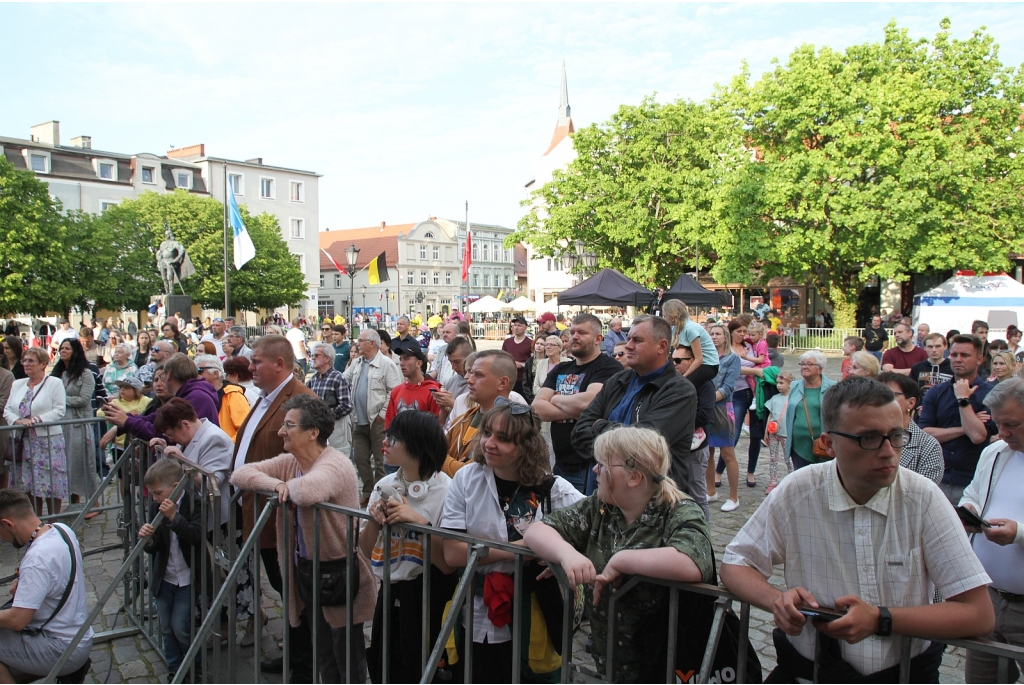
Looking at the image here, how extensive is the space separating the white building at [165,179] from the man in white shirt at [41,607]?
54144mm

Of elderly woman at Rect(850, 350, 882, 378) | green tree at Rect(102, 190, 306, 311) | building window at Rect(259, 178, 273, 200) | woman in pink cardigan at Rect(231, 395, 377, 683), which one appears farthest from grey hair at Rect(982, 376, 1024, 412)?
building window at Rect(259, 178, 273, 200)

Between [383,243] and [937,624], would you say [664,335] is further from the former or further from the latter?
[383,243]

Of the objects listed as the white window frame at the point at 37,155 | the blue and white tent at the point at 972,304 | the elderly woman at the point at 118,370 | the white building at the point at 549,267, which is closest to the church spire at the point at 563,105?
the white building at the point at 549,267

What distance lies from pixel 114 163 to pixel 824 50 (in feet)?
175

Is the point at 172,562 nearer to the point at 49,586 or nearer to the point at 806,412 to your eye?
Answer: the point at 49,586

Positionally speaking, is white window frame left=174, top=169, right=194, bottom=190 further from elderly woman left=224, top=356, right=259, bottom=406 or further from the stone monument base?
elderly woman left=224, top=356, right=259, bottom=406

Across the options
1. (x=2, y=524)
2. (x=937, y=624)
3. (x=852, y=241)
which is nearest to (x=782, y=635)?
(x=937, y=624)

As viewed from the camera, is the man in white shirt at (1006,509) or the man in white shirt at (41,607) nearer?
the man in white shirt at (1006,509)

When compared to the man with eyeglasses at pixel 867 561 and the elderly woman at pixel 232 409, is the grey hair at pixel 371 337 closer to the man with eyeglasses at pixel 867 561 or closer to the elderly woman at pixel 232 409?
the elderly woman at pixel 232 409

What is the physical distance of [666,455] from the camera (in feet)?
8.83

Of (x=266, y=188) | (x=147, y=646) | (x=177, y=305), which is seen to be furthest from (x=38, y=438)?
(x=266, y=188)

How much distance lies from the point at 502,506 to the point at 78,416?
658 cm

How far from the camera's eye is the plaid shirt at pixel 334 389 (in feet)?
23.7

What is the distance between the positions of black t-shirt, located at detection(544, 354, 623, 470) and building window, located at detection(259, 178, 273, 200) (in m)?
69.8
